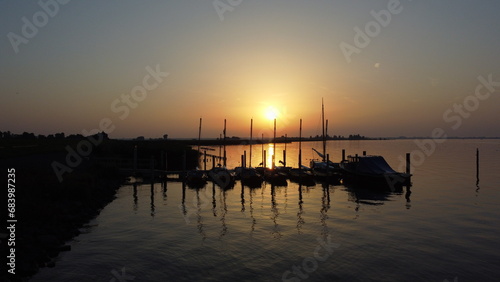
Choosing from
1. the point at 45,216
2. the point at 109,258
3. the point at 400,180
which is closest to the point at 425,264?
the point at 109,258

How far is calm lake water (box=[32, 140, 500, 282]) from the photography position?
1698 cm

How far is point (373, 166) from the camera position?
4841 centimetres

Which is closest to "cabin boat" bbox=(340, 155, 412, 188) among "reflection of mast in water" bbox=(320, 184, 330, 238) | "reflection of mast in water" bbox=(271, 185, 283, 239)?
"reflection of mast in water" bbox=(320, 184, 330, 238)

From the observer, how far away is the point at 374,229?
2531 centimetres

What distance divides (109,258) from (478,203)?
3532cm

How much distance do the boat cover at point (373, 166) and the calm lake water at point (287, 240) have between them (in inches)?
304

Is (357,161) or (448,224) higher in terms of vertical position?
(357,161)

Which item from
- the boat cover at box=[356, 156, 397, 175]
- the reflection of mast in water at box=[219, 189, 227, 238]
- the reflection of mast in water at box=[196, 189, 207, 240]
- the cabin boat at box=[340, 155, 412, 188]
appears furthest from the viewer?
the boat cover at box=[356, 156, 397, 175]

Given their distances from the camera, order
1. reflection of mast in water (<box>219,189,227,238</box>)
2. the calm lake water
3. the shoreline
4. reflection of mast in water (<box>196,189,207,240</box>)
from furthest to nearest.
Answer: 1. reflection of mast in water (<box>219,189,227,238</box>)
2. reflection of mast in water (<box>196,189,207,240</box>)
3. the calm lake water
4. the shoreline

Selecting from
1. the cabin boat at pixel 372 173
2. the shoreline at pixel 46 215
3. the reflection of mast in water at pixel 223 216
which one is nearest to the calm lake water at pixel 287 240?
the reflection of mast in water at pixel 223 216

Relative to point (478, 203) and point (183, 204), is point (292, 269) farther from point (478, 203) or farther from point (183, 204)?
point (478, 203)

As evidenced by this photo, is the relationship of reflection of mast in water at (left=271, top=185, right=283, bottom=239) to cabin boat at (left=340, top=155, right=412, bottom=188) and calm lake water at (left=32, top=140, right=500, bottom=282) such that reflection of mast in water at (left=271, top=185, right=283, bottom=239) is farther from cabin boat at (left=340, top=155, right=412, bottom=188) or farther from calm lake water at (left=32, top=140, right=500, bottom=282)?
cabin boat at (left=340, top=155, right=412, bottom=188)

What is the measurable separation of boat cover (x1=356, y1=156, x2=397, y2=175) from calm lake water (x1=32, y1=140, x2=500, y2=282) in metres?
7.71

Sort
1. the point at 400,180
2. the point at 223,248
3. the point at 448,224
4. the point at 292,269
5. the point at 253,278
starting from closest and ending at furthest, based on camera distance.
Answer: the point at 253,278 → the point at 292,269 → the point at 223,248 → the point at 448,224 → the point at 400,180
